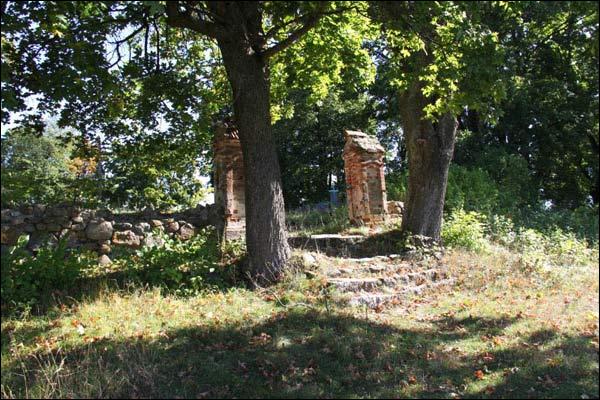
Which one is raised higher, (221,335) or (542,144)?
(542,144)

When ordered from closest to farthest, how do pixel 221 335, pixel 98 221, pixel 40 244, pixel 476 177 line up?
1. pixel 221 335
2. pixel 40 244
3. pixel 98 221
4. pixel 476 177

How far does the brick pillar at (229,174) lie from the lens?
10914mm

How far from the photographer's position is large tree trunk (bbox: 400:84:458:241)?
447 inches

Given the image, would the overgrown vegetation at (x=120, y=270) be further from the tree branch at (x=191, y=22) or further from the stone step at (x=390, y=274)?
the tree branch at (x=191, y=22)

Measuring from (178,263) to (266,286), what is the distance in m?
1.54

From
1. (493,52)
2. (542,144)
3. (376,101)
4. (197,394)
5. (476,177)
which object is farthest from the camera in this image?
(376,101)

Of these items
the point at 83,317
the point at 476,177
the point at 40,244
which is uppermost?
the point at 476,177

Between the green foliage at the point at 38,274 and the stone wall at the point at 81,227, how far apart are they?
85 centimetres

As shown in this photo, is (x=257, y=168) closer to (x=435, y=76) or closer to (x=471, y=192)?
(x=435, y=76)

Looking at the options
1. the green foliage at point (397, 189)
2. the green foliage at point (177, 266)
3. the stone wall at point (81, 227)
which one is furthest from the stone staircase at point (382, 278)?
the green foliage at point (397, 189)

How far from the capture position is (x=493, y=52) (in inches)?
277

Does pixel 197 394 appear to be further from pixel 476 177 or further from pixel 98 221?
pixel 476 177

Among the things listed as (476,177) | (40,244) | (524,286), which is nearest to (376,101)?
(476,177)

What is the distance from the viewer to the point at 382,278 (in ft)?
29.3
